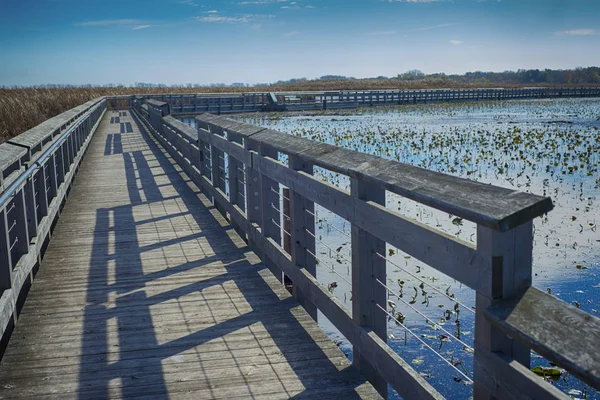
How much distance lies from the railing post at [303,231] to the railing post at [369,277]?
1211mm

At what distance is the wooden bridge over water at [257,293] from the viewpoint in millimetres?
2381

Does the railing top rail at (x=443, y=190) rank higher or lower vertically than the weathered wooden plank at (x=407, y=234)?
higher

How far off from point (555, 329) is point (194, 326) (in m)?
3.30

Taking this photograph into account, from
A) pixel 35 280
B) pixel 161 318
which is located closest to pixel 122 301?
pixel 161 318

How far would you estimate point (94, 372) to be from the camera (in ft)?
13.5

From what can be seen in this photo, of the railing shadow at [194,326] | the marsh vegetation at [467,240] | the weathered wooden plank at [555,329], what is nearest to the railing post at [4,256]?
the railing shadow at [194,326]

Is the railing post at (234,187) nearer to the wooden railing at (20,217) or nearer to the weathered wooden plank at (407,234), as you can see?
the wooden railing at (20,217)

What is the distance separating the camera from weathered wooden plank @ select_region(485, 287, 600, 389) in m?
1.86

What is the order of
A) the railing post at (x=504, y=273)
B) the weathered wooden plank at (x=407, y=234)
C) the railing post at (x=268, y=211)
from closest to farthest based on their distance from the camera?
the railing post at (x=504, y=273), the weathered wooden plank at (x=407, y=234), the railing post at (x=268, y=211)

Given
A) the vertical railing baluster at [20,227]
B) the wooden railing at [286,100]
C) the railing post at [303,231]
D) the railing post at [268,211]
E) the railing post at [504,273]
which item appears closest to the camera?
the railing post at [504,273]

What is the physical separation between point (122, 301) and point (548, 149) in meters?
18.3

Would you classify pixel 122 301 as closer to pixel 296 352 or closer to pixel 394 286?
pixel 296 352

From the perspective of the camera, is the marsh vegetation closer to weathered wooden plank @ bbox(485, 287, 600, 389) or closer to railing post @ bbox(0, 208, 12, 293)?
weathered wooden plank @ bbox(485, 287, 600, 389)

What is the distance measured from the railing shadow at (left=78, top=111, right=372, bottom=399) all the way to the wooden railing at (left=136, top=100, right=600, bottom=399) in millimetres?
281
